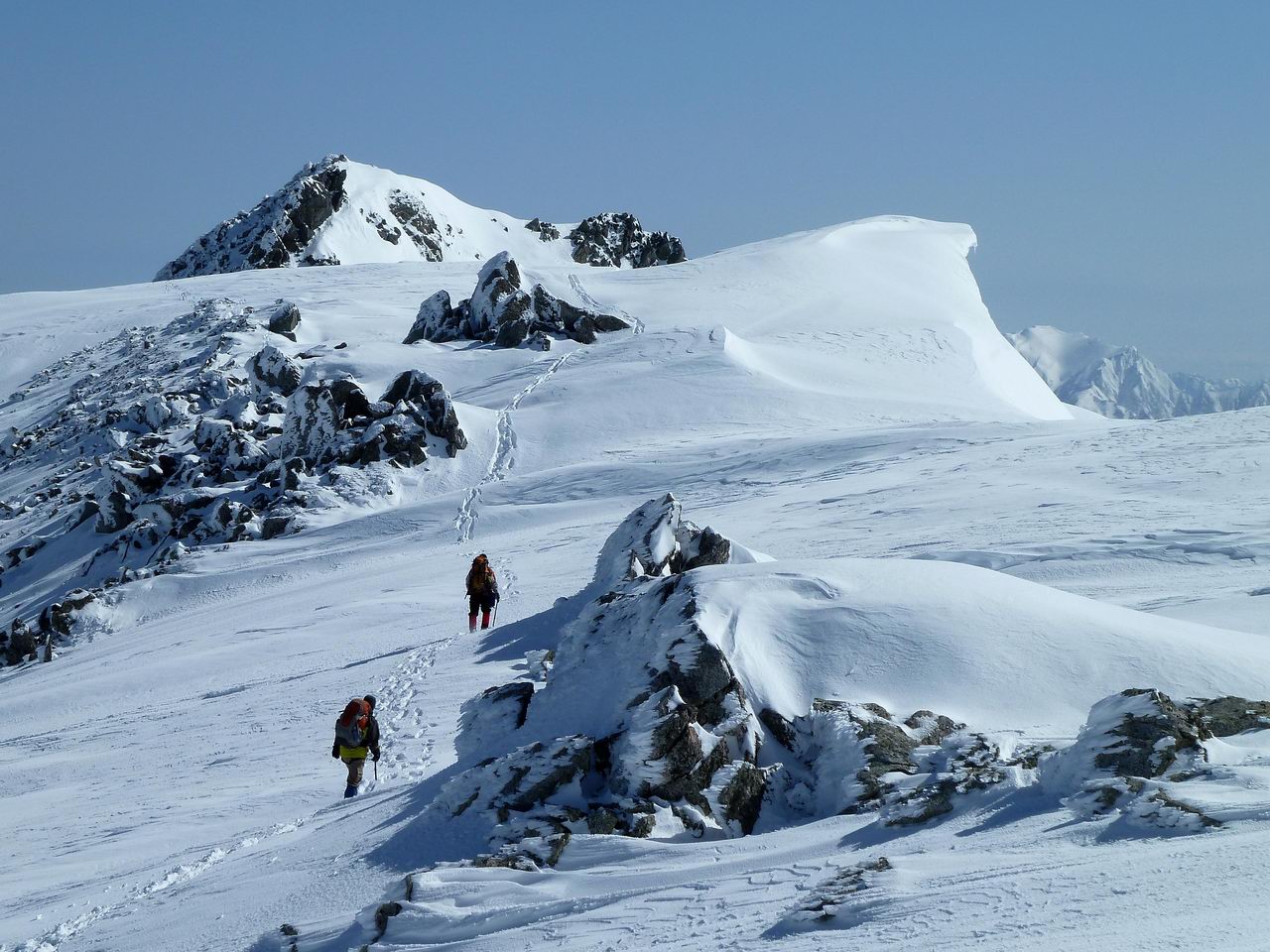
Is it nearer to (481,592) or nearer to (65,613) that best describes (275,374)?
(65,613)

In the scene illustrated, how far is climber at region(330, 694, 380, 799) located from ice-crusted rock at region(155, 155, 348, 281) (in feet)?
262

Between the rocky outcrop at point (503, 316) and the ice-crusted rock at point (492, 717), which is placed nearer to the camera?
the ice-crusted rock at point (492, 717)

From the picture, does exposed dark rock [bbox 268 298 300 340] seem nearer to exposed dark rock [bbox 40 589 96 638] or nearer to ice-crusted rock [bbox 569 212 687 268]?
exposed dark rock [bbox 40 589 96 638]

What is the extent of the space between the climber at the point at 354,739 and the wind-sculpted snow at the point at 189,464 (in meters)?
18.8

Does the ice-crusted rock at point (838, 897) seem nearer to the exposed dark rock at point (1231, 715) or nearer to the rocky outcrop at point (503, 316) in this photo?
the exposed dark rock at point (1231, 715)

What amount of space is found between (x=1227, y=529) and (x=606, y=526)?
1357cm

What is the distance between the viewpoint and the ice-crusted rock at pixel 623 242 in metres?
102

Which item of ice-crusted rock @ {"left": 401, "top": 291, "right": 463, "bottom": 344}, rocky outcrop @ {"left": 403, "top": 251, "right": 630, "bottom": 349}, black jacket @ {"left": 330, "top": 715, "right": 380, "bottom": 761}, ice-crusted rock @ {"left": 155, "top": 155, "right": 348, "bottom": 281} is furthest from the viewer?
ice-crusted rock @ {"left": 155, "top": 155, "right": 348, "bottom": 281}

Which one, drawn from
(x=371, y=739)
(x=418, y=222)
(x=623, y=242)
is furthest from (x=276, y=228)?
(x=371, y=739)

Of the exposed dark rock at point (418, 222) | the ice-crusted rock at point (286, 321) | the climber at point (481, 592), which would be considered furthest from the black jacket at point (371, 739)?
the exposed dark rock at point (418, 222)

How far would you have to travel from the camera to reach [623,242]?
10412cm

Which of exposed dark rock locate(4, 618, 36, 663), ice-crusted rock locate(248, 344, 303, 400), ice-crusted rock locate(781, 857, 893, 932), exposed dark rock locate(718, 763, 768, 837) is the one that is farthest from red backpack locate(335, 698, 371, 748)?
ice-crusted rock locate(248, 344, 303, 400)

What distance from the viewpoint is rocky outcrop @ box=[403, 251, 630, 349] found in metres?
47.9

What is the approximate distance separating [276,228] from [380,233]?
35.8ft
